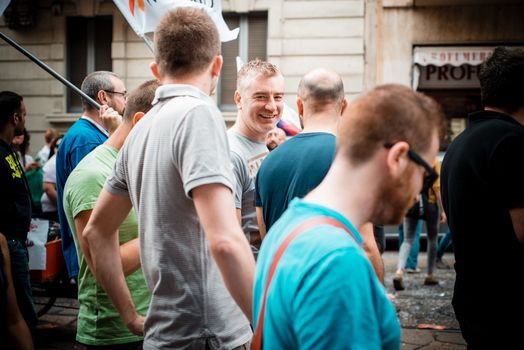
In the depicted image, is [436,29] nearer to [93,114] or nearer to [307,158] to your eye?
[93,114]

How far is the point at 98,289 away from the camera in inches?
109

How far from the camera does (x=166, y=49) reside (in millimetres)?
2041

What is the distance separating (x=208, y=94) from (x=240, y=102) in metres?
1.32

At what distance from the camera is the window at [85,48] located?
1364cm

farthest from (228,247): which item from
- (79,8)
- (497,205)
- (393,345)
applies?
(79,8)

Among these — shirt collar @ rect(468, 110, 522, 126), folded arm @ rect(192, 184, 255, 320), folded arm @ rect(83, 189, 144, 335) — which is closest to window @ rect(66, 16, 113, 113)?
shirt collar @ rect(468, 110, 522, 126)

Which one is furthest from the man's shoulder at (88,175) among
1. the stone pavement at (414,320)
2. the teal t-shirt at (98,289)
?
the stone pavement at (414,320)

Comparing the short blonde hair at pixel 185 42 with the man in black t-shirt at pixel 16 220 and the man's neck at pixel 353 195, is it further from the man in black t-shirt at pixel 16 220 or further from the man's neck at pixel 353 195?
the man in black t-shirt at pixel 16 220

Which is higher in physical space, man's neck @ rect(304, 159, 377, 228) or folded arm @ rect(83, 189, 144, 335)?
man's neck @ rect(304, 159, 377, 228)

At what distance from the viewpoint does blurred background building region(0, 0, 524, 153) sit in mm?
12391

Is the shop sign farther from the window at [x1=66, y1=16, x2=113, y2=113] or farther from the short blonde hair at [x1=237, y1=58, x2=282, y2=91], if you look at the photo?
the short blonde hair at [x1=237, y1=58, x2=282, y2=91]

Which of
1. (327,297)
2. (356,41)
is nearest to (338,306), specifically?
(327,297)

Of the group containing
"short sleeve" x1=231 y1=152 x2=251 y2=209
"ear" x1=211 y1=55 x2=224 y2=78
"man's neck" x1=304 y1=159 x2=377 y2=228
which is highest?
"ear" x1=211 y1=55 x2=224 y2=78

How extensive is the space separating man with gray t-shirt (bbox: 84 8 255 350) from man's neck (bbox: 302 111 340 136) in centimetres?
83
